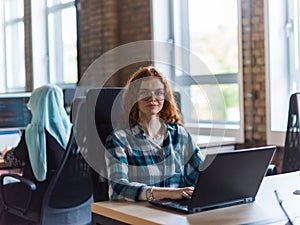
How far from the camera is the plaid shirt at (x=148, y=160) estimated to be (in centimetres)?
186

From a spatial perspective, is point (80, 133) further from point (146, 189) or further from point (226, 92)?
point (226, 92)

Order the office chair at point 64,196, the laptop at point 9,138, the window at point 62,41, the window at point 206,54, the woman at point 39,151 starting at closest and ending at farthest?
the office chair at point 64,196
the woman at point 39,151
the laptop at point 9,138
the window at point 206,54
the window at point 62,41

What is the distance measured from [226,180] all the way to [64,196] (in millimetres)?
1537

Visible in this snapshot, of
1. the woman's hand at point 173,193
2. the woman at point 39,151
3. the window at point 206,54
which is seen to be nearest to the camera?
the woman's hand at point 173,193

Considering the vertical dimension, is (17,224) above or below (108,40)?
below

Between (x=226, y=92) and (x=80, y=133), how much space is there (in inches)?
73.0

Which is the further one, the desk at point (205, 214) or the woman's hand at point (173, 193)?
the woman's hand at point (173, 193)

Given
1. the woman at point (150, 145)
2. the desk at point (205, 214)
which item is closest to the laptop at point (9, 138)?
the woman at point (150, 145)

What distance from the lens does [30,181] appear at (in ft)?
9.31

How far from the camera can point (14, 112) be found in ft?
13.4

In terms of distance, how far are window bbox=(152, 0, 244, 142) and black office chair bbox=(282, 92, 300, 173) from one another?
0.83 meters

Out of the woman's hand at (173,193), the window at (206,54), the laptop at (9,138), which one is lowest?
the woman's hand at (173,193)


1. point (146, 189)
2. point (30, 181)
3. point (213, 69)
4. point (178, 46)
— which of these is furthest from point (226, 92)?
point (146, 189)

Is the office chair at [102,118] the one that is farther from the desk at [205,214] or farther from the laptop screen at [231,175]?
the laptop screen at [231,175]
